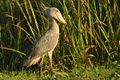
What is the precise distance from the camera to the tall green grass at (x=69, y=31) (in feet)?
19.5

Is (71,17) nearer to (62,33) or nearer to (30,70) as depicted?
(62,33)

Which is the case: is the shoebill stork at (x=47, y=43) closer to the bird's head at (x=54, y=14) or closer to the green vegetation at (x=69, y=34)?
the bird's head at (x=54, y=14)

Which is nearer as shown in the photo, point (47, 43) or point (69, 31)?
point (47, 43)

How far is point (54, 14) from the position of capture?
5770mm

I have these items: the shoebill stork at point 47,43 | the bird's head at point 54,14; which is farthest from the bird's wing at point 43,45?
the bird's head at point 54,14

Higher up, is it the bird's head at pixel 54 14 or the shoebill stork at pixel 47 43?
the bird's head at pixel 54 14

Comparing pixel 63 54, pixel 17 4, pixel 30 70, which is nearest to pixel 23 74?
pixel 30 70

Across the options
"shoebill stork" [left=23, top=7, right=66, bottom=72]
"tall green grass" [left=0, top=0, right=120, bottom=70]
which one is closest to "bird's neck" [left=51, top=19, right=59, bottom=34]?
"shoebill stork" [left=23, top=7, right=66, bottom=72]

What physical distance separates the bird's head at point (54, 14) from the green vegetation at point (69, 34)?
0.42 feet

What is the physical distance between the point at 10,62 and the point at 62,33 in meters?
0.89

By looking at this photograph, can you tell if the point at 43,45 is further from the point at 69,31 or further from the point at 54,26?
the point at 69,31

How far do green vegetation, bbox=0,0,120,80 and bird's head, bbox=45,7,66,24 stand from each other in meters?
0.13

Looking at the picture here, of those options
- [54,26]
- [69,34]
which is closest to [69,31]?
[69,34]

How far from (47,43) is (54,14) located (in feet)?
1.36
